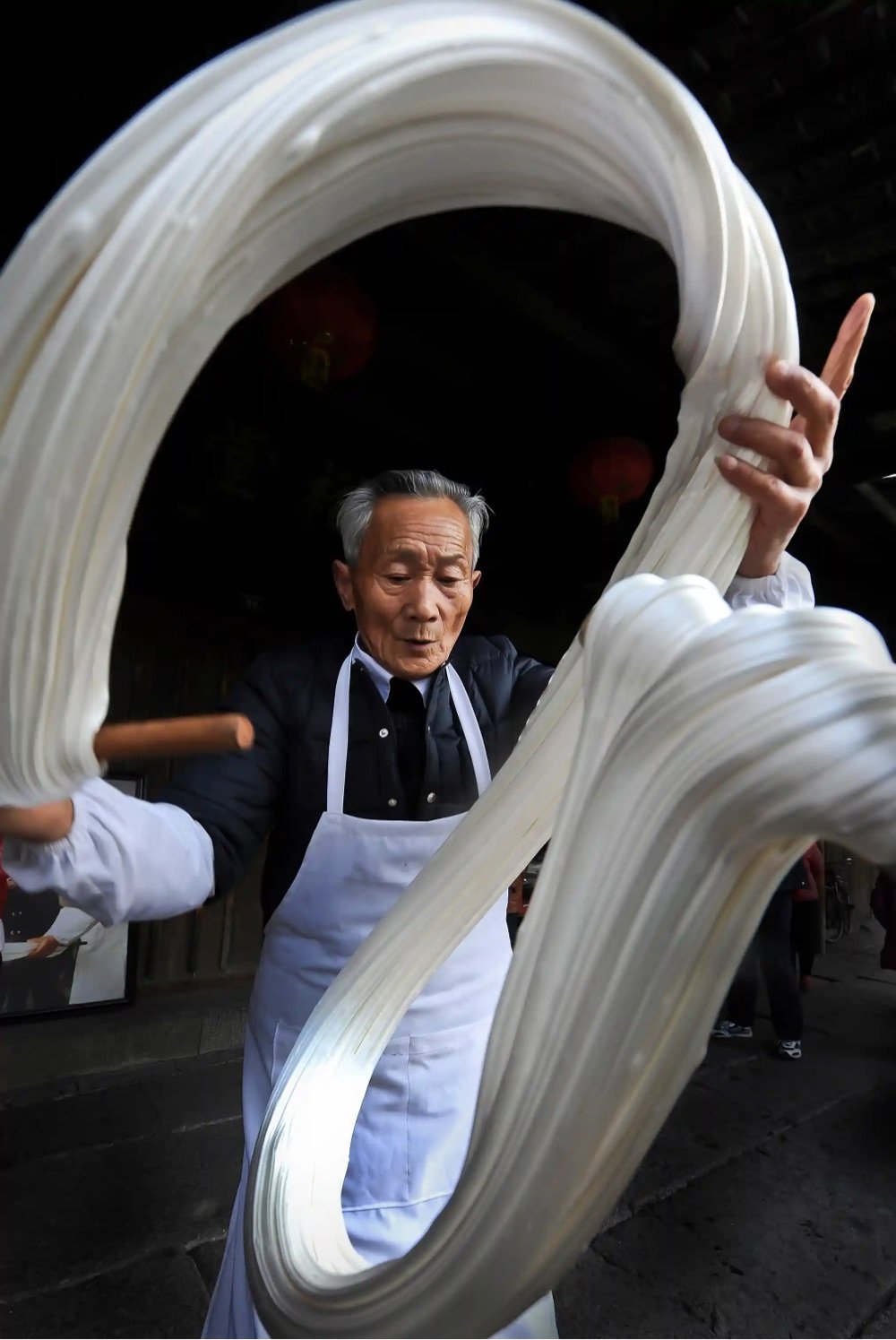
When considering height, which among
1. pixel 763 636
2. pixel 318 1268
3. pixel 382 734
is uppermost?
pixel 763 636

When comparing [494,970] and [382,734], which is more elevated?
[382,734]

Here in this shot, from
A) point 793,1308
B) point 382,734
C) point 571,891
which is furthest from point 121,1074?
point 571,891

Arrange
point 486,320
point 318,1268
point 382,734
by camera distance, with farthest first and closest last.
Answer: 1. point 486,320
2. point 382,734
3. point 318,1268

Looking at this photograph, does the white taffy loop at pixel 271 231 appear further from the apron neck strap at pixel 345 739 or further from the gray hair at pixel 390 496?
the apron neck strap at pixel 345 739

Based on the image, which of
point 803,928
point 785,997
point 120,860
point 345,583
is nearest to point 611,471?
point 345,583

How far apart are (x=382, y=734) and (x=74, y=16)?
40.2 inches

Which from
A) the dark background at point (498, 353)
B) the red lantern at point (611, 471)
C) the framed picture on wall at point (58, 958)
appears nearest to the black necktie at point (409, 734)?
the dark background at point (498, 353)

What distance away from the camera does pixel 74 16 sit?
95cm

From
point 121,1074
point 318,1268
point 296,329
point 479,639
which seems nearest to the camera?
point 318,1268

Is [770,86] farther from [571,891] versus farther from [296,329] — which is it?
[571,891]

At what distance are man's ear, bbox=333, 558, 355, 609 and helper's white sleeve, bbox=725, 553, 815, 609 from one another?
0.39 meters

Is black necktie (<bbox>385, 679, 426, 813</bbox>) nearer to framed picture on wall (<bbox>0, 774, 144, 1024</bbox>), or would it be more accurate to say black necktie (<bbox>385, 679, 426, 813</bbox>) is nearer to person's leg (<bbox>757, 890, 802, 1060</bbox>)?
framed picture on wall (<bbox>0, 774, 144, 1024</bbox>)

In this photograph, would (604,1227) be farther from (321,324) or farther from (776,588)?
Result: (321,324)

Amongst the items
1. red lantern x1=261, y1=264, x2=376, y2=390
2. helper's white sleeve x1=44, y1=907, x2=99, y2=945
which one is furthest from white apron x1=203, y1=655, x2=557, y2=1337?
helper's white sleeve x1=44, y1=907, x2=99, y2=945
